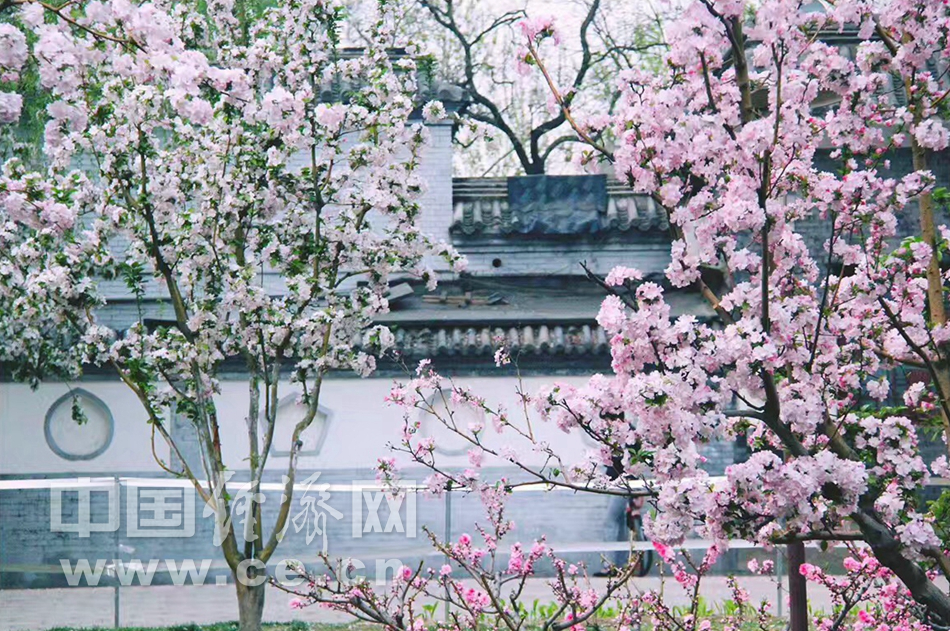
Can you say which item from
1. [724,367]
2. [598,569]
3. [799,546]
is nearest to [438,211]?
[598,569]

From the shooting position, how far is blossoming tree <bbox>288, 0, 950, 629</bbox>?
13.1 ft

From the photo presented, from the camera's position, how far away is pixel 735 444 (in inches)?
529

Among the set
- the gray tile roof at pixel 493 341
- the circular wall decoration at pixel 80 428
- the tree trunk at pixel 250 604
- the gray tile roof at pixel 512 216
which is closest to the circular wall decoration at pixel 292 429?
the gray tile roof at pixel 493 341

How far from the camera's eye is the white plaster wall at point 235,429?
517 inches

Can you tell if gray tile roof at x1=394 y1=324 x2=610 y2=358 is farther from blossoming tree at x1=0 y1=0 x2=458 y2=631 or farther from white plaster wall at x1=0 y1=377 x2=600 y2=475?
blossoming tree at x1=0 y1=0 x2=458 y2=631

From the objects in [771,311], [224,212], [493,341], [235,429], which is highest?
[224,212]

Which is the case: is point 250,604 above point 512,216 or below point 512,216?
below

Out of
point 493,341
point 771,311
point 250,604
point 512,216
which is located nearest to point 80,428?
point 493,341

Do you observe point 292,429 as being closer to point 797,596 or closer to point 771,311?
point 797,596

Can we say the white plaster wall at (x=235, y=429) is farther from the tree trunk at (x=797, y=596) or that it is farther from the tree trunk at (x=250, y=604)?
the tree trunk at (x=797, y=596)

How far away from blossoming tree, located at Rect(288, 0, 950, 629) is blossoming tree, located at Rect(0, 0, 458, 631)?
6.75ft

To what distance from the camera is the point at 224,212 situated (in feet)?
23.1

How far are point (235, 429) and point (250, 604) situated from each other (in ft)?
19.5

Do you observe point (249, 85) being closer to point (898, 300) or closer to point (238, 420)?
point (898, 300)
